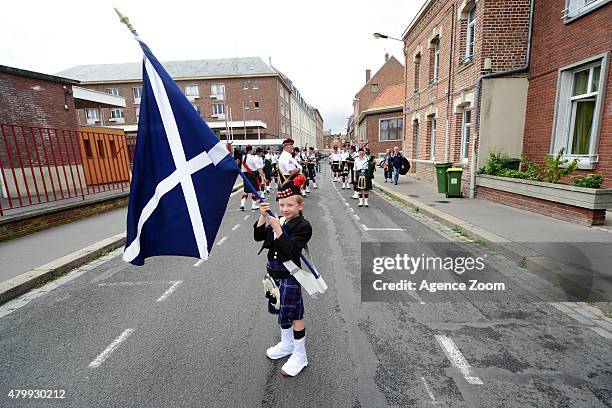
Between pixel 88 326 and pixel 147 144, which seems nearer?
pixel 147 144

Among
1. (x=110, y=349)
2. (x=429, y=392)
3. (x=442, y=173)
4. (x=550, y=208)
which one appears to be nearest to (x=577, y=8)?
(x=550, y=208)

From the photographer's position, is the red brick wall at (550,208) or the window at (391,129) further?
the window at (391,129)

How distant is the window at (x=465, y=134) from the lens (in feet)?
40.5

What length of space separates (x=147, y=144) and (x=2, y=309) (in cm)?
336

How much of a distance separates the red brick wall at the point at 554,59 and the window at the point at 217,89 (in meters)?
45.8

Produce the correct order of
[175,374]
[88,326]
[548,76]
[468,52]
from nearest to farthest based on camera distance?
[175,374] < [88,326] < [548,76] < [468,52]

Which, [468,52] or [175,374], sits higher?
[468,52]

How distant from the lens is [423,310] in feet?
12.7

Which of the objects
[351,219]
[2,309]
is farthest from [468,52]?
[2,309]

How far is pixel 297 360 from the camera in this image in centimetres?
281

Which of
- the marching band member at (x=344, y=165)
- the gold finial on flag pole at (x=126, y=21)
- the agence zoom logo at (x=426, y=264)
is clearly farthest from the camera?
the marching band member at (x=344, y=165)

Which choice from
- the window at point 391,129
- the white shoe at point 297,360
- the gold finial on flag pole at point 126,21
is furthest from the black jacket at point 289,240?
the window at point 391,129

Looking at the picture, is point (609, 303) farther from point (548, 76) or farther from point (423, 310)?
point (548, 76)

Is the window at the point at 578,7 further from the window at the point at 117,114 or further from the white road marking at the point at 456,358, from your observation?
the window at the point at 117,114
